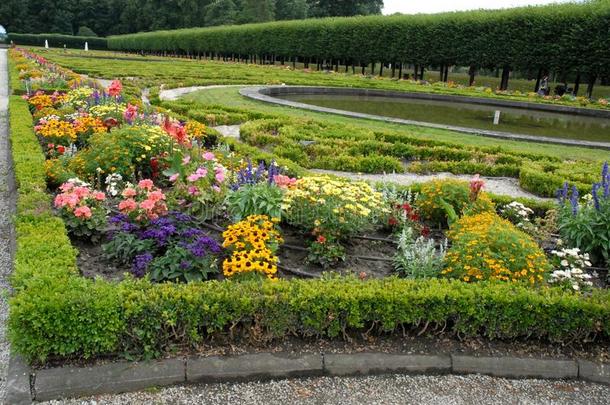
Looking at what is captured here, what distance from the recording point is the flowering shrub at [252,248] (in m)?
4.16

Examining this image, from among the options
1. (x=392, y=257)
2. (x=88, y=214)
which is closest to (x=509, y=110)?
(x=392, y=257)

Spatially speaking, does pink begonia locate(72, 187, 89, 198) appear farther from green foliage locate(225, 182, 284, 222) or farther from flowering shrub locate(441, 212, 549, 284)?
flowering shrub locate(441, 212, 549, 284)

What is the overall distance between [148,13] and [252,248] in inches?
3397

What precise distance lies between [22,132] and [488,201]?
731cm

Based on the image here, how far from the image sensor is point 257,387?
135 inches

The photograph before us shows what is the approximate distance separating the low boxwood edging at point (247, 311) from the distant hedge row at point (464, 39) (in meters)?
25.3

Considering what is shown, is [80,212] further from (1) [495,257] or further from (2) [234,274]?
(1) [495,257]

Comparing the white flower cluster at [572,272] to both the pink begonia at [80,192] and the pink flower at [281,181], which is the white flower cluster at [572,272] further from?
the pink begonia at [80,192]

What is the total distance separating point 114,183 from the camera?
241 inches

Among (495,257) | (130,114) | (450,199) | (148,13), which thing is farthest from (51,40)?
(495,257)

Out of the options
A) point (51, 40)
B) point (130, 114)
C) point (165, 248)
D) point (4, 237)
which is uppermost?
point (51, 40)

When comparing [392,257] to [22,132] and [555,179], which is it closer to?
[555,179]

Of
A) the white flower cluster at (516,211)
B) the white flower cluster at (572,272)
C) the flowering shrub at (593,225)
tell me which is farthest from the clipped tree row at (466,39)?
the white flower cluster at (572,272)

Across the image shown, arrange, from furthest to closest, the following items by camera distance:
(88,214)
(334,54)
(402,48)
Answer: (334,54) < (402,48) < (88,214)
